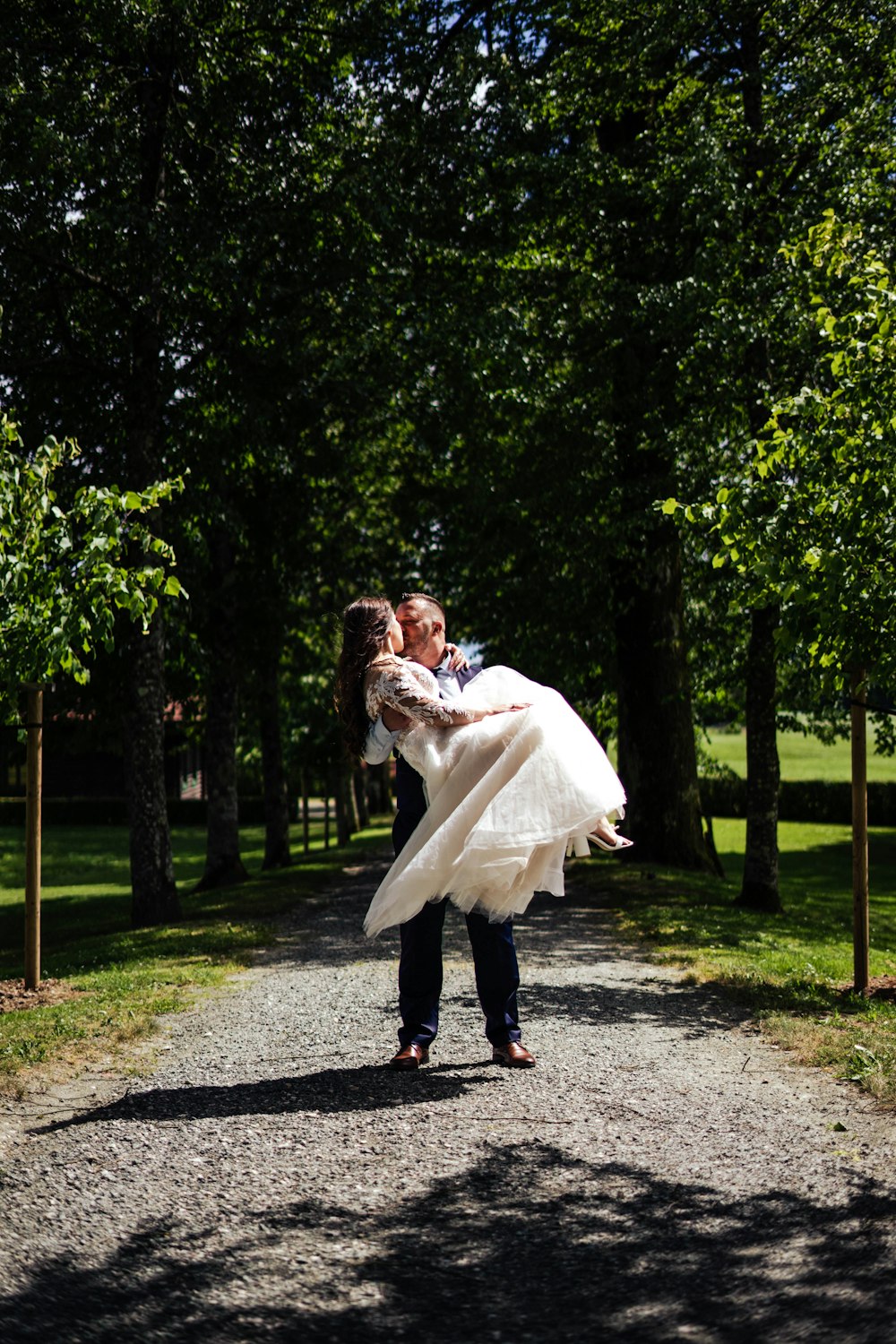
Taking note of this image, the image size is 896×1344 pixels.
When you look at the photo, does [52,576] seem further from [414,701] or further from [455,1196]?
[455,1196]

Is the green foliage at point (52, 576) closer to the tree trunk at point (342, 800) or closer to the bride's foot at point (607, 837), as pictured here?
the bride's foot at point (607, 837)

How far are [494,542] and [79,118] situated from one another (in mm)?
8142

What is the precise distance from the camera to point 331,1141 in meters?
4.86

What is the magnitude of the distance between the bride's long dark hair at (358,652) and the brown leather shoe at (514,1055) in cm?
161

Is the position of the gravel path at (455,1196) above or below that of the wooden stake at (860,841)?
below

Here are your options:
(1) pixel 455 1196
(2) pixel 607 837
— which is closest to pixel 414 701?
(2) pixel 607 837

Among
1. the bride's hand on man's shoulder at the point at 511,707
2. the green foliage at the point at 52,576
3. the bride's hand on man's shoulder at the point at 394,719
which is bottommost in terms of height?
the bride's hand on man's shoulder at the point at 394,719

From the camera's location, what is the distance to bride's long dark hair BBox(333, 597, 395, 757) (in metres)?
5.98

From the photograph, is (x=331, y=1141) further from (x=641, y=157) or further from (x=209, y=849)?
(x=209, y=849)

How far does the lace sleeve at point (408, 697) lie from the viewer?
5832 mm

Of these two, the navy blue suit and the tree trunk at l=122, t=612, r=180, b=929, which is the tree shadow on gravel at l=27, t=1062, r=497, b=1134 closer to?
the navy blue suit

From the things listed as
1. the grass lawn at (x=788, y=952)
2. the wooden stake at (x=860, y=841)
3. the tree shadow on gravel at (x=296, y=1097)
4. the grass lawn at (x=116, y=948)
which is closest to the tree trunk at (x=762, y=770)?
the grass lawn at (x=788, y=952)

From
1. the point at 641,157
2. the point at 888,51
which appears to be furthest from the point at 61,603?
the point at 888,51

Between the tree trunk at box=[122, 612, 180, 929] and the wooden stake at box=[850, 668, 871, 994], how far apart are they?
8507 millimetres
